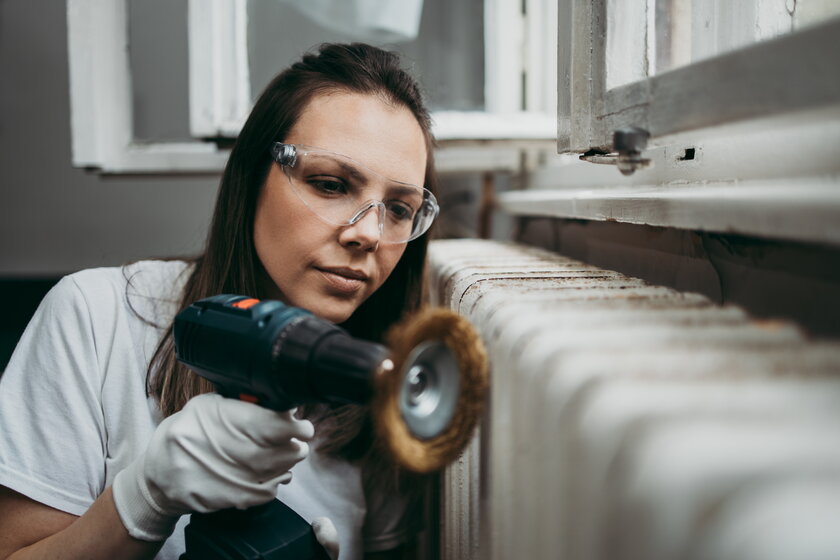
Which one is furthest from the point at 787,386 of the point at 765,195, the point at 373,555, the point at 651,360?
the point at 373,555

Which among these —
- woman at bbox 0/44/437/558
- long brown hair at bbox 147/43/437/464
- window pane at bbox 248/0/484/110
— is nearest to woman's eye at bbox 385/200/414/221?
woman at bbox 0/44/437/558

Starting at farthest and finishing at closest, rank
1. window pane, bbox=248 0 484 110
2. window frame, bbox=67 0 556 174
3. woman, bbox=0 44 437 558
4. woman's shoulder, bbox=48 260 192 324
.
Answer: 1. window pane, bbox=248 0 484 110
2. window frame, bbox=67 0 556 174
3. woman's shoulder, bbox=48 260 192 324
4. woman, bbox=0 44 437 558

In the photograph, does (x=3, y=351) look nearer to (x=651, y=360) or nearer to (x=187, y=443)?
(x=187, y=443)

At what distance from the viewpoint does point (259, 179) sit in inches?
37.0

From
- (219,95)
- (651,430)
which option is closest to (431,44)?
(219,95)

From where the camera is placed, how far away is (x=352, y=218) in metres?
0.85

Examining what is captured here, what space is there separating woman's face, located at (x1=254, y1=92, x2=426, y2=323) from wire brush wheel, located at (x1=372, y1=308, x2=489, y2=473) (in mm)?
373

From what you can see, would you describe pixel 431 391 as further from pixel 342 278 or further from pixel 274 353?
pixel 342 278

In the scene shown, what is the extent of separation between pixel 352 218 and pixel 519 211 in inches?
22.7

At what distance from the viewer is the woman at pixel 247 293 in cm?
82

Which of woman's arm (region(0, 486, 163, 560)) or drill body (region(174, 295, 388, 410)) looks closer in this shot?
drill body (region(174, 295, 388, 410))

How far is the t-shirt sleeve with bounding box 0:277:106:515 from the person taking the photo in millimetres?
825

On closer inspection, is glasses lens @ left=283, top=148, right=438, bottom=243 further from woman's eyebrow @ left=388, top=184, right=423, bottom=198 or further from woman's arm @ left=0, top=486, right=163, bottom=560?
woman's arm @ left=0, top=486, right=163, bottom=560

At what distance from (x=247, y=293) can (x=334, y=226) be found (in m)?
0.20
